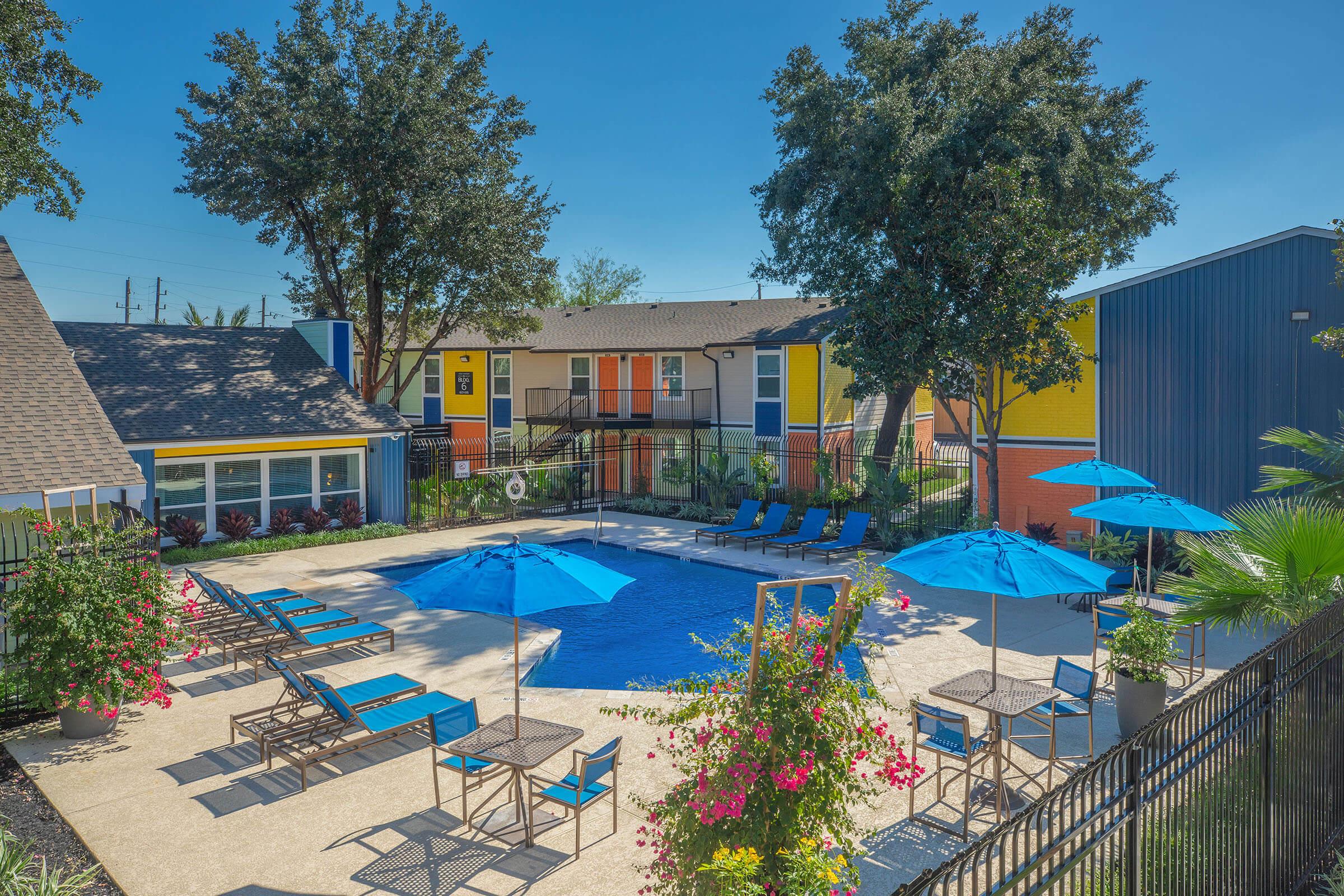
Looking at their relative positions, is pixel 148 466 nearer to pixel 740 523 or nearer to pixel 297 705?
pixel 297 705

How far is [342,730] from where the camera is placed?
748 cm

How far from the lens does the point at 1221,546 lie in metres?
7.34

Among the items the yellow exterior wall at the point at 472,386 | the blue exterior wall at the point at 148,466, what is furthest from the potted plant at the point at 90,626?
the yellow exterior wall at the point at 472,386

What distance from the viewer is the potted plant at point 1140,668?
7469 millimetres

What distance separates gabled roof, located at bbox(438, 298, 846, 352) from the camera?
86.6 feet

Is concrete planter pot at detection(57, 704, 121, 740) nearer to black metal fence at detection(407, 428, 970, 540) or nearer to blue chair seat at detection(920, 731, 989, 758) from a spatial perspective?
blue chair seat at detection(920, 731, 989, 758)

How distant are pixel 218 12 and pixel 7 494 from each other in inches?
690

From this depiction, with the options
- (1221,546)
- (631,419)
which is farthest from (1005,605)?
(631,419)

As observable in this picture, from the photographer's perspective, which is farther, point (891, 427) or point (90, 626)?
point (891, 427)

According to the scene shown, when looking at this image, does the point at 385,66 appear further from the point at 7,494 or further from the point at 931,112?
the point at 7,494

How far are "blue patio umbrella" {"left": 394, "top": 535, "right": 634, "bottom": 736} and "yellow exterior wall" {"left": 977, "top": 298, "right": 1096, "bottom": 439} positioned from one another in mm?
13418

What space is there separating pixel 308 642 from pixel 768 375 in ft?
59.6

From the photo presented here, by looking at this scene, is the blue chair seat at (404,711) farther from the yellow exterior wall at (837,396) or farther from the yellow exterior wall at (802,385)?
the yellow exterior wall at (837,396)

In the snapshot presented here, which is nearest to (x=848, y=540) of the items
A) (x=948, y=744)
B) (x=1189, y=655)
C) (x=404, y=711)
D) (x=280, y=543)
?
(x=1189, y=655)
